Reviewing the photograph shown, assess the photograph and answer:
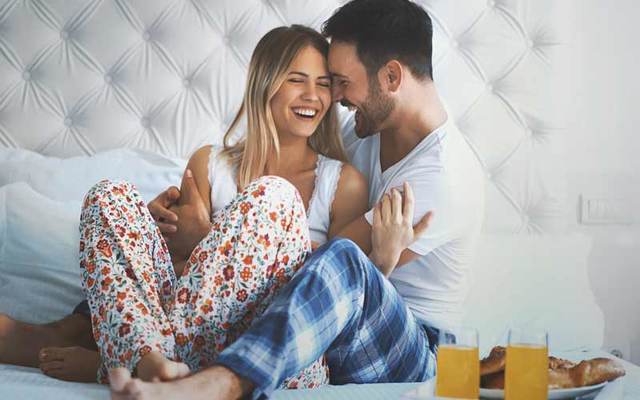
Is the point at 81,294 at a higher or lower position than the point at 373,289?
lower

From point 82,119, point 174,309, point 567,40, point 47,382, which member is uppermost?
point 567,40

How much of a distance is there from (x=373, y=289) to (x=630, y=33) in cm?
120

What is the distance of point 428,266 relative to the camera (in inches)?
64.3

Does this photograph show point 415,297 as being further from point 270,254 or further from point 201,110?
point 201,110

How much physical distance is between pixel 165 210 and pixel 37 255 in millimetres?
288

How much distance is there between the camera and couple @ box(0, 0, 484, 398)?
111cm

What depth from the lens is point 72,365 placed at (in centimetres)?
127

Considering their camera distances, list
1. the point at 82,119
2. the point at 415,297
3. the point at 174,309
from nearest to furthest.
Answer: the point at 174,309 < the point at 415,297 < the point at 82,119

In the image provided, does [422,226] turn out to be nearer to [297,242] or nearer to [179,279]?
[297,242]

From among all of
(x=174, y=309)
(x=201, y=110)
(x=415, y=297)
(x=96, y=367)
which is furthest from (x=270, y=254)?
(x=201, y=110)

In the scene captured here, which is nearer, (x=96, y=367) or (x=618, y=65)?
(x=96, y=367)

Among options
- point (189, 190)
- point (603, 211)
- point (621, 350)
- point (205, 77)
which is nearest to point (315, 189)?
point (189, 190)

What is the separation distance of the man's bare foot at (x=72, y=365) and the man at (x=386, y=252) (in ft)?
1.09

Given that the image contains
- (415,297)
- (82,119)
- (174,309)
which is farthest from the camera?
(82,119)
